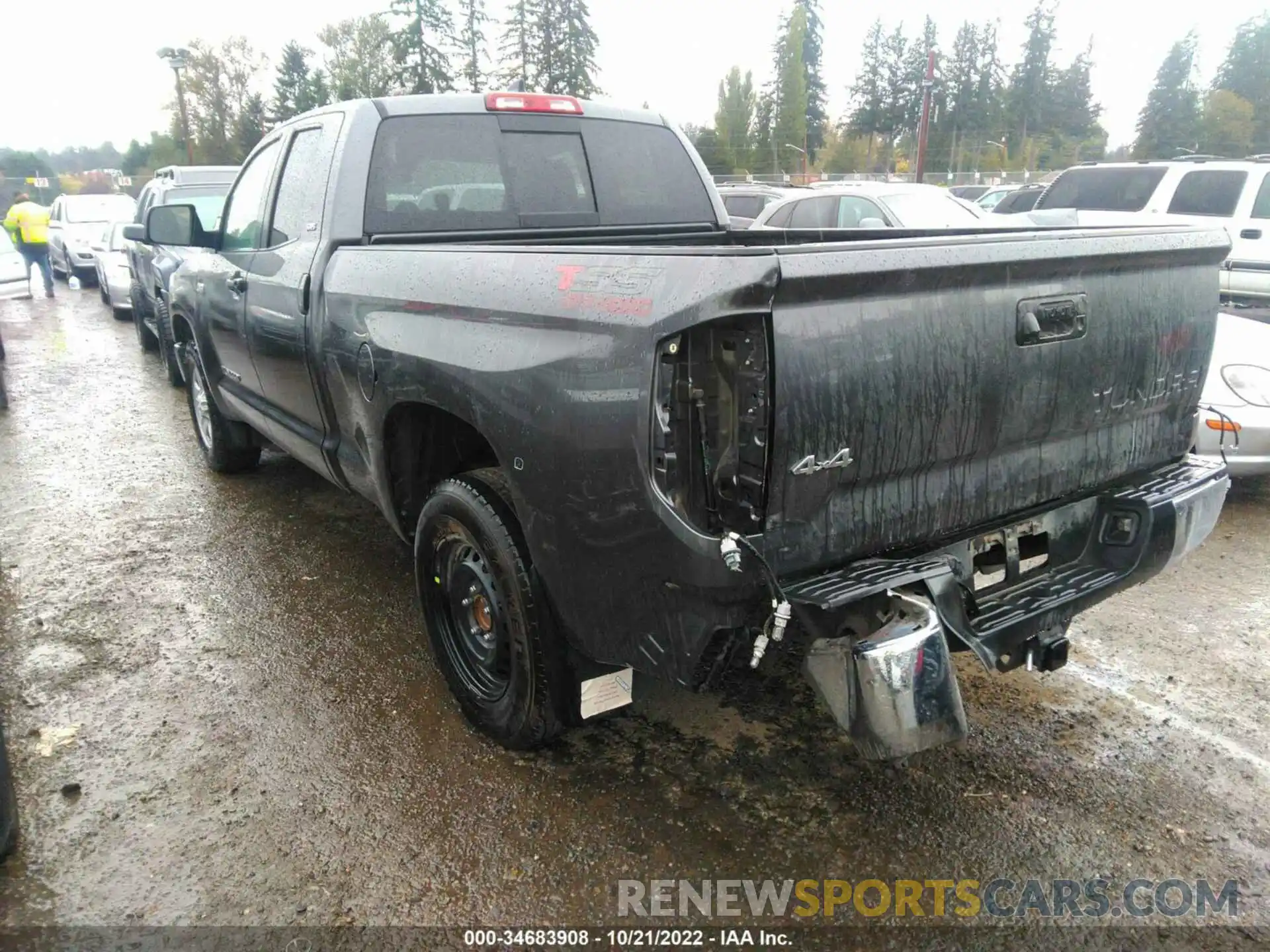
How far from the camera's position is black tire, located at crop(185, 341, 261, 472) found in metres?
5.76

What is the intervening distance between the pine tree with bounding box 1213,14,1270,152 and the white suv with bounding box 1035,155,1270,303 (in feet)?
251

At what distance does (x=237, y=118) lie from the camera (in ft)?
208

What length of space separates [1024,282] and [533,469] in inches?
54.8

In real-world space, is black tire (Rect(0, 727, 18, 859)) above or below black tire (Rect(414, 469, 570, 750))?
below

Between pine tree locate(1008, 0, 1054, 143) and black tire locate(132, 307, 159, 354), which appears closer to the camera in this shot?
black tire locate(132, 307, 159, 354)

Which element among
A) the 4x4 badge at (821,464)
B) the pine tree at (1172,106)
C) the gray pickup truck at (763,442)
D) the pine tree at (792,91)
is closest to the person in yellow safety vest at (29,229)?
the gray pickup truck at (763,442)

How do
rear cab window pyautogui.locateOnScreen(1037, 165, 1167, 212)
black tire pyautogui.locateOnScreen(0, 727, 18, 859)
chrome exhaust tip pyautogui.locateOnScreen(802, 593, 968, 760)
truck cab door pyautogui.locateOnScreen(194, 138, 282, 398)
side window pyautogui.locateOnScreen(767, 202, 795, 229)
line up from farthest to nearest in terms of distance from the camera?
1. rear cab window pyautogui.locateOnScreen(1037, 165, 1167, 212)
2. side window pyautogui.locateOnScreen(767, 202, 795, 229)
3. truck cab door pyautogui.locateOnScreen(194, 138, 282, 398)
4. black tire pyautogui.locateOnScreen(0, 727, 18, 859)
5. chrome exhaust tip pyautogui.locateOnScreen(802, 593, 968, 760)

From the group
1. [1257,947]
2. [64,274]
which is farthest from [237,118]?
[1257,947]

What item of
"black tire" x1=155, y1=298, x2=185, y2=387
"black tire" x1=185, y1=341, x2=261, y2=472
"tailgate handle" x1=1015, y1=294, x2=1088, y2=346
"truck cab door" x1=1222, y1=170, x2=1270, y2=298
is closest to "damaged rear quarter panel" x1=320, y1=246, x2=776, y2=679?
"tailgate handle" x1=1015, y1=294, x2=1088, y2=346

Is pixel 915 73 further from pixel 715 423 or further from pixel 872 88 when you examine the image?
pixel 715 423

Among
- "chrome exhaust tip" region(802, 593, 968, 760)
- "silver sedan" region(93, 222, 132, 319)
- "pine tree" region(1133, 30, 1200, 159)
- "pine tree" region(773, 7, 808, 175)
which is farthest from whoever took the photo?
"pine tree" region(773, 7, 808, 175)

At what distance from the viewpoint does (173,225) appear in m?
4.77

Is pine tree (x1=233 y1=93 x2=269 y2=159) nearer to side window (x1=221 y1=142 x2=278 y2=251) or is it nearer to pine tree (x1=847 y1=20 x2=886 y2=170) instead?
pine tree (x1=847 y1=20 x2=886 y2=170)

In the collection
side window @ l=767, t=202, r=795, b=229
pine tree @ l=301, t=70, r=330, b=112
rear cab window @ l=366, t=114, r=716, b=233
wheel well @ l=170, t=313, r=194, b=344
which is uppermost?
pine tree @ l=301, t=70, r=330, b=112
